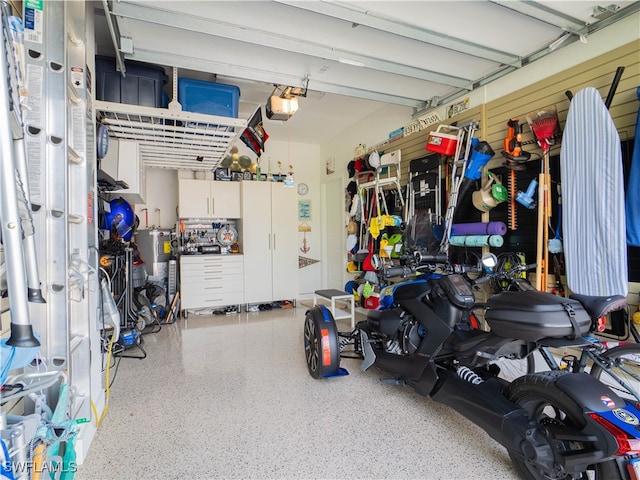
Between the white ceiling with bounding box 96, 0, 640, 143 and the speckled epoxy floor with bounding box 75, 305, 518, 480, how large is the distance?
276 centimetres

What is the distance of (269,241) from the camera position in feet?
18.9

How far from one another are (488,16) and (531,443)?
274cm

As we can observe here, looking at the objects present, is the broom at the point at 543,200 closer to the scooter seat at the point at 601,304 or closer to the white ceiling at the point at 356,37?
the white ceiling at the point at 356,37

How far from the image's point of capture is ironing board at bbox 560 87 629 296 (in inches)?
85.8

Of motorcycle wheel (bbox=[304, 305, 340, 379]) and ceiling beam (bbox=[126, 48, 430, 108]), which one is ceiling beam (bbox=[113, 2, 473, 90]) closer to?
ceiling beam (bbox=[126, 48, 430, 108])

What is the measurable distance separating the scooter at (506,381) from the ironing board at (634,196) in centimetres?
113

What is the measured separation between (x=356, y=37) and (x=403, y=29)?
40 centimetres

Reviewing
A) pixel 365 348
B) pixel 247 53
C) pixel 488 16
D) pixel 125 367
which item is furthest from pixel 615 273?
pixel 125 367

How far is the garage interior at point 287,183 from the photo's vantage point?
150 cm

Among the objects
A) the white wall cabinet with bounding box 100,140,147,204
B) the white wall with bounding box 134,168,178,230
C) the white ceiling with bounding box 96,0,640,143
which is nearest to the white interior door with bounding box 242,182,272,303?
the white wall with bounding box 134,168,178,230

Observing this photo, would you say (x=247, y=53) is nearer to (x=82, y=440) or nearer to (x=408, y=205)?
(x=408, y=205)

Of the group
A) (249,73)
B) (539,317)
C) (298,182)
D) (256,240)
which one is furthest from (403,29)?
(298,182)

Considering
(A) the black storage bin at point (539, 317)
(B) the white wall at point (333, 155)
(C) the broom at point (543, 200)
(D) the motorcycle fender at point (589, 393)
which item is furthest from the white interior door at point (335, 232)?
(D) the motorcycle fender at point (589, 393)

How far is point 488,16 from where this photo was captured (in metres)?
2.38
